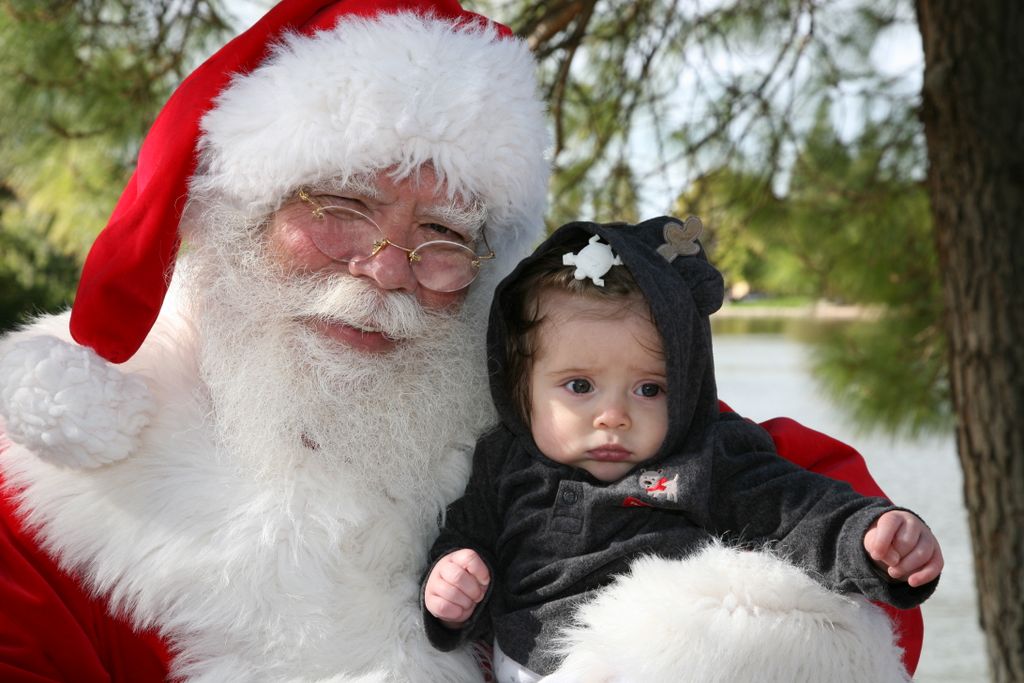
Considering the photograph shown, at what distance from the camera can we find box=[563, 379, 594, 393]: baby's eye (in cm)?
187

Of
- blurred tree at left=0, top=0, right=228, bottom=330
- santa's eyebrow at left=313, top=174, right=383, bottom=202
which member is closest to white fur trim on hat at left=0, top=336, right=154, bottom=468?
santa's eyebrow at left=313, top=174, right=383, bottom=202

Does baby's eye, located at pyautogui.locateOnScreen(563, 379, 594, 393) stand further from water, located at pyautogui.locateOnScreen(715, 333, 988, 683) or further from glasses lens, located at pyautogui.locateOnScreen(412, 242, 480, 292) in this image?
water, located at pyautogui.locateOnScreen(715, 333, 988, 683)

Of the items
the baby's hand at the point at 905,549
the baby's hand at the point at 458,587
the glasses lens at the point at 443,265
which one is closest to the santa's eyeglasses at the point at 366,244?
the glasses lens at the point at 443,265

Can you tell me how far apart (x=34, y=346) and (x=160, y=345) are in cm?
27

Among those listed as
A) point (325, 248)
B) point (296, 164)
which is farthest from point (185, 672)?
point (296, 164)

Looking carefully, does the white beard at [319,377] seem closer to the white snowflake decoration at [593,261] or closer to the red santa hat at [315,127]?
the red santa hat at [315,127]

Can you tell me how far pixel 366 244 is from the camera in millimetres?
1946

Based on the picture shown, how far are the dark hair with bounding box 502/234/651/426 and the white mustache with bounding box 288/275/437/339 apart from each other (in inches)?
7.3

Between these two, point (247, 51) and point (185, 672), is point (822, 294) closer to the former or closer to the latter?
point (247, 51)

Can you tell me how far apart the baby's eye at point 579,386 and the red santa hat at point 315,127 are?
44 cm

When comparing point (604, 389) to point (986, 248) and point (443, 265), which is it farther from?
point (986, 248)

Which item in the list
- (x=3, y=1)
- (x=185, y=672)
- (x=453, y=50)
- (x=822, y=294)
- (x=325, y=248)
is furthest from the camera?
(x=822, y=294)

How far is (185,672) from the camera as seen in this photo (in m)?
1.81

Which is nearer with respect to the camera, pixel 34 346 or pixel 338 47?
pixel 34 346
